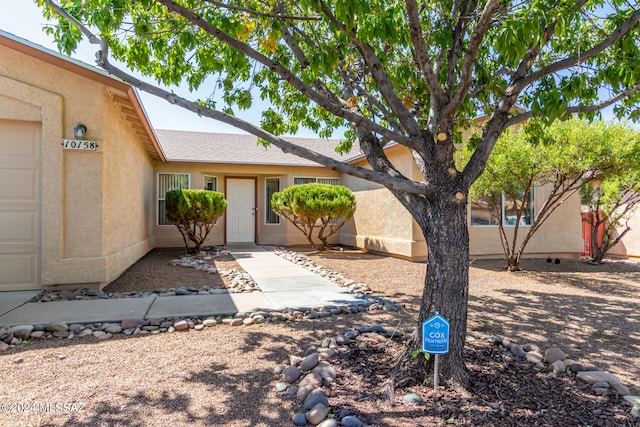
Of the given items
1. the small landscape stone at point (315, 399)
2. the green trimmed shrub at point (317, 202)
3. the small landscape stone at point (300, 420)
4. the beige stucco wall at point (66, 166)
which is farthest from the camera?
the green trimmed shrub at point (317, 202)

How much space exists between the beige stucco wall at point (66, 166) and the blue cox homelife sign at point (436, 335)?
5.52 meters

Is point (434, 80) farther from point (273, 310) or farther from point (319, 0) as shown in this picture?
point (273, 310)

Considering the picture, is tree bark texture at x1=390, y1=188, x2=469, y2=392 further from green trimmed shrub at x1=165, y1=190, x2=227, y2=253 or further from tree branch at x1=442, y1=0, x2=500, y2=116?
green trimmed shrub at x1=165, y1=190, x2=227, y2=253

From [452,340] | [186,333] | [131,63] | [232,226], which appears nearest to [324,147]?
[232,226]

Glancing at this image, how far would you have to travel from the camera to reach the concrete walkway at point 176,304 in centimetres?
468

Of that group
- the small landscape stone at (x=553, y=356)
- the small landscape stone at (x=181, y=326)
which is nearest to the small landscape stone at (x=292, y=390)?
the small landscape stone at (x=181, y=326)

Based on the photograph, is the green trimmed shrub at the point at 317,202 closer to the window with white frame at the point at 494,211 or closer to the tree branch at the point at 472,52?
the window with white frame at the point at 494,211

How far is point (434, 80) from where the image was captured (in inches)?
118

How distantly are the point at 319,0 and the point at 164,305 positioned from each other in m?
4.54

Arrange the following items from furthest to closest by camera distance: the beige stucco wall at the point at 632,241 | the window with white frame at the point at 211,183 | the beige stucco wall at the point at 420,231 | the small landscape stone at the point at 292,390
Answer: the window with white frame at the point at 211,183
the beige stucco wall at the point at 632,241
the beige stucco wall at the point at 420,231
the small landscape stone at the point at 292,390

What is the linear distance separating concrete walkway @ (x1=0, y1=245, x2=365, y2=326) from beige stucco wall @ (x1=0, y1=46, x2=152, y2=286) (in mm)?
741

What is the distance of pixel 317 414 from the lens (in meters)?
2.44

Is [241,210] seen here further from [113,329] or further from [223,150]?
[113,329]

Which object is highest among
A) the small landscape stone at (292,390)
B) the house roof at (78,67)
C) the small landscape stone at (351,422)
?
the house roof at (78,67)
